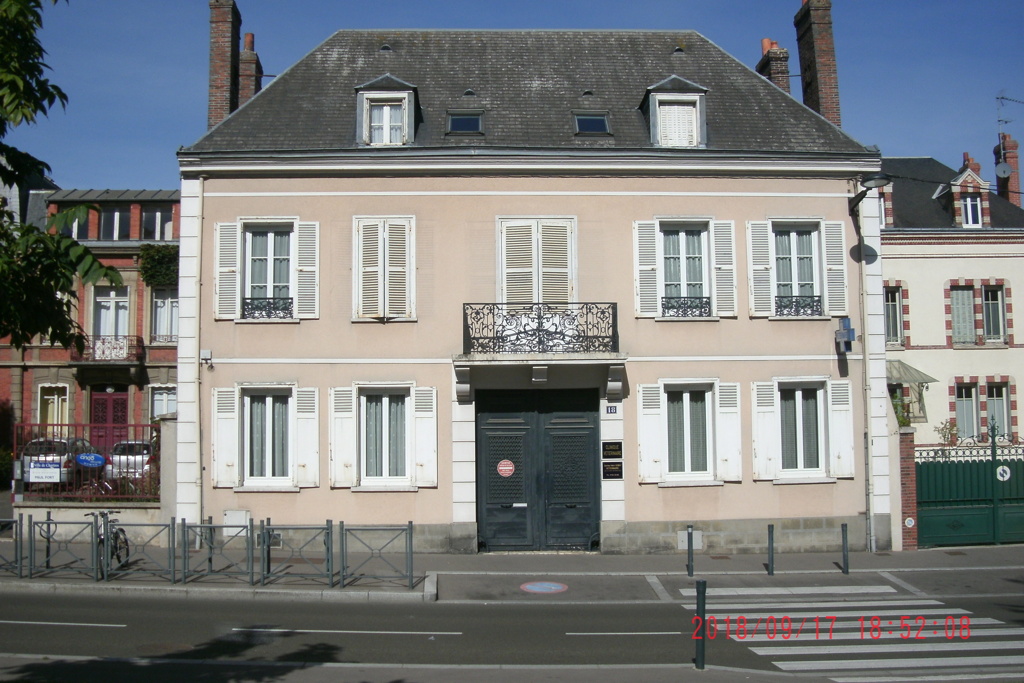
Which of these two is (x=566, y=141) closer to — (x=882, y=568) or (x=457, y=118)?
(x=457, y=118)

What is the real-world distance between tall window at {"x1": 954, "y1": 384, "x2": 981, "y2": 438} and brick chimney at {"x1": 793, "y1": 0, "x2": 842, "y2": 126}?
13255 mm

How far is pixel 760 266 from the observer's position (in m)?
16.6

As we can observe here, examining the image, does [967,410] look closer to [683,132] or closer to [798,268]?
[798,268]

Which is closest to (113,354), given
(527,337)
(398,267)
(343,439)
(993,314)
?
(343,439)

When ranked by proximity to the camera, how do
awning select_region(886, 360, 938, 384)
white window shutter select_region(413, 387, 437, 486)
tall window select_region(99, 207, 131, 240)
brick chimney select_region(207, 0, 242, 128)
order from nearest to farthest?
1. white window shutter select_region(413, 387, 437, 486)
2. brick chimney select_region(207, 0, 242, 128)
3. awning select_region(886, 360, 938, 384)
4. tall window select_region(99, 207, 131, 240)

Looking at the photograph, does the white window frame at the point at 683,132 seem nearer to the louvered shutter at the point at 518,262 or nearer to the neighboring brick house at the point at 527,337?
the neighboring brick house at the point at 527,337

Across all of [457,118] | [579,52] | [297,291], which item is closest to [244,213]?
[297,291]

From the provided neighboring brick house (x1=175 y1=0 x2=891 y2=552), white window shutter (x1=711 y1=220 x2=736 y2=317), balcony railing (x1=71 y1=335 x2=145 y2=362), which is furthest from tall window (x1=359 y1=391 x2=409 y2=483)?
balcony railing (x1=71 y1=335 x2=145 y2=362)

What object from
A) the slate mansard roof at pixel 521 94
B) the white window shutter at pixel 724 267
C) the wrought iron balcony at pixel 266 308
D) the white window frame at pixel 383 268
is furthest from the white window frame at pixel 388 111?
the white window shutter at pixel 724 267

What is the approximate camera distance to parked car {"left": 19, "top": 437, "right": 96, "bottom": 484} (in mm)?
16516

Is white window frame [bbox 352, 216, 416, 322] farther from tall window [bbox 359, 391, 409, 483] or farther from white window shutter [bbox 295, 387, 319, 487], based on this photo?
white window shutter [bbox 295, 387, 319, 487]

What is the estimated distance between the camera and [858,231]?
1683 centimetres

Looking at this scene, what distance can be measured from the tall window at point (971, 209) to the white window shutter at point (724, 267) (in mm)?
15983

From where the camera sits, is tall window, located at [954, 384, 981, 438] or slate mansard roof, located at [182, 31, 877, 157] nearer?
slate mansard roof, located at [182, 31, 877, 157]
